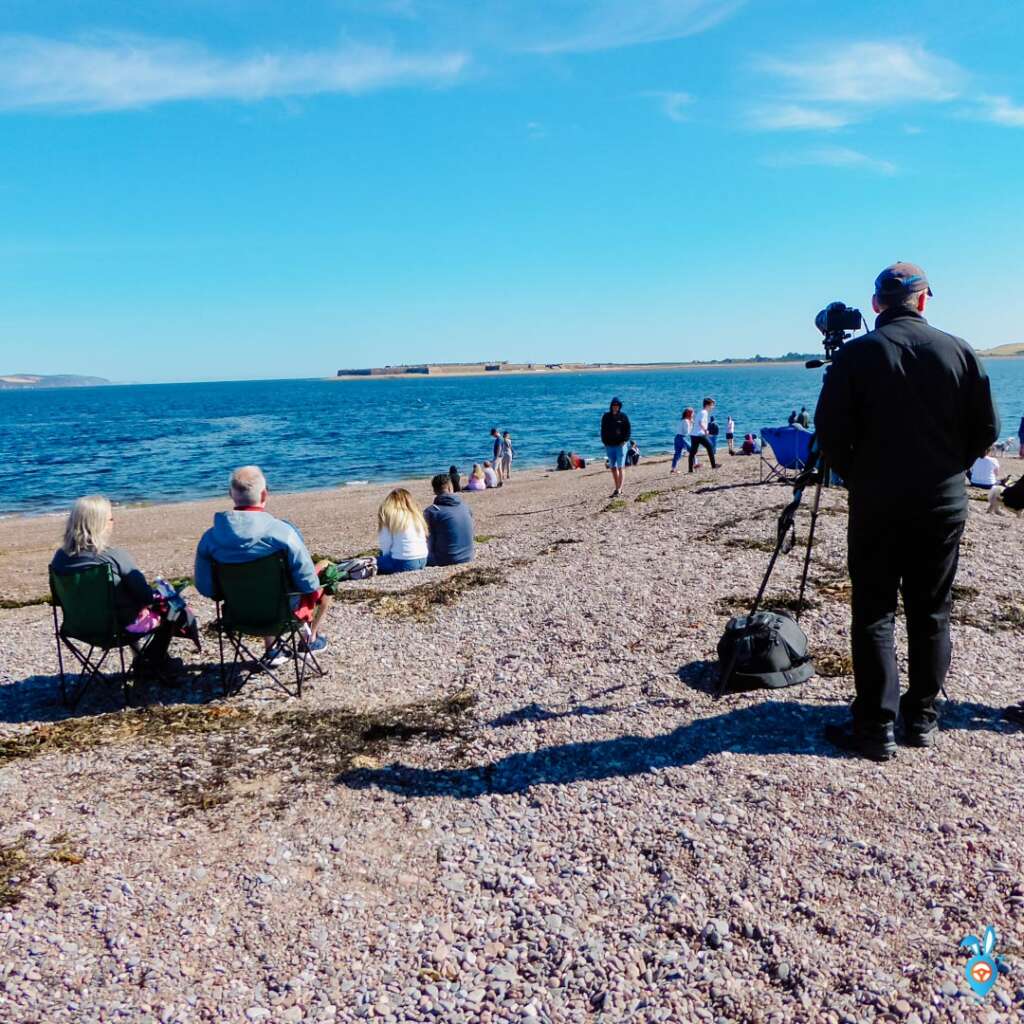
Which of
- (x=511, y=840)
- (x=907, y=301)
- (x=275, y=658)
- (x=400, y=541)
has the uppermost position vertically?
(x=907, y=301)

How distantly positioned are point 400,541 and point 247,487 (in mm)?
4674

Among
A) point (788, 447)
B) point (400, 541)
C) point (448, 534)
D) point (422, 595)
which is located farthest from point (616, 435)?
point (422, 595)

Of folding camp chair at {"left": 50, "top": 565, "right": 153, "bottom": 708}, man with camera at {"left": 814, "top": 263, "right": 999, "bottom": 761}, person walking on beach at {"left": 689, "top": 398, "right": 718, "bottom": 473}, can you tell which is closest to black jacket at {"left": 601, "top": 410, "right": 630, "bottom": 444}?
person walking on beach at {"left": 689, "top": 398, "right": 718, "bottom": 473}

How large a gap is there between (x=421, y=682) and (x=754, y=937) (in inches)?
139

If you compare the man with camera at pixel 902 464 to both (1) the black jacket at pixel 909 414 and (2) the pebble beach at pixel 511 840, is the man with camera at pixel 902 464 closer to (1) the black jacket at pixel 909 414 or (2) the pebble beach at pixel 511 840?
→ (1) the black jacket at pixel 909 414

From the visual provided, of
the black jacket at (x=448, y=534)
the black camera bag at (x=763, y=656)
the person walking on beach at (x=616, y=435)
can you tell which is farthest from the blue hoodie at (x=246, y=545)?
the person walking on beach at (x=616, y=435)

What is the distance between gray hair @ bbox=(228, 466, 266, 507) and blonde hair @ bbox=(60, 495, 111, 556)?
0.86 metres

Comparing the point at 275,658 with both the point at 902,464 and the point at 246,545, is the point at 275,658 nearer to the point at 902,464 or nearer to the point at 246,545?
the point at 246,545

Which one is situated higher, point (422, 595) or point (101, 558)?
point (101, 558)

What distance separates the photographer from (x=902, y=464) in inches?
165

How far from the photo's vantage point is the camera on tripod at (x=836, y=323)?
18.3 feet

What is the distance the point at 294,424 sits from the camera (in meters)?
73.7

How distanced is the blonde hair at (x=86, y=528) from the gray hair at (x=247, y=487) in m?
0.86

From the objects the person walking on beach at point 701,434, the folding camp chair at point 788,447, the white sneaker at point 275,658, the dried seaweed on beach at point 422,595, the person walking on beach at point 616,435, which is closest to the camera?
the white sneaker at point 275,658
